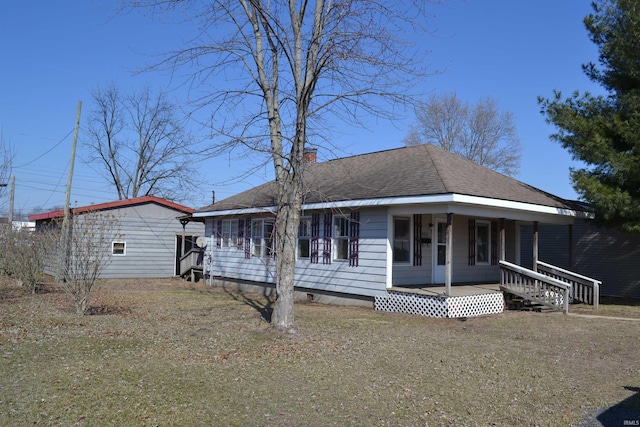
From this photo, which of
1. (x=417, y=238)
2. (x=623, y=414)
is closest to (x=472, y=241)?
(x=417, y=238)

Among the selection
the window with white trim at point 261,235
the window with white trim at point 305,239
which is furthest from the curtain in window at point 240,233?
the window with white trim at point 305,239

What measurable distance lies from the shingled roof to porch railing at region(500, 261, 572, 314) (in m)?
1.91

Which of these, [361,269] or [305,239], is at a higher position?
[305,239]

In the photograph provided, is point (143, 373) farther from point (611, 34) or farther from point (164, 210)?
point (164, 210)

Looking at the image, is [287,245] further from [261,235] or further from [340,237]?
[261,235]

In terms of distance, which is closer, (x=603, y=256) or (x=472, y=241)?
(x=472, y=241)

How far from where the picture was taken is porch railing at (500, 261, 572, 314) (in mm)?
12781

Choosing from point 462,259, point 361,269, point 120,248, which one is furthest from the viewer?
point 120,248

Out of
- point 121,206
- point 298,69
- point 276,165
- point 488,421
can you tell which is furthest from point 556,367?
point 121,206

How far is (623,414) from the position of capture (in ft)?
17.8

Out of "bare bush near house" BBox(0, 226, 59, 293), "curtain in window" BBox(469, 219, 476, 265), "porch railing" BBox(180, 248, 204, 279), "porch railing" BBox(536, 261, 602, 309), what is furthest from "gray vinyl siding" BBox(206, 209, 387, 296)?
"bare bush near house" BBox(0, 226, 59, 293)

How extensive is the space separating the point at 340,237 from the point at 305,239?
1681 millimetres

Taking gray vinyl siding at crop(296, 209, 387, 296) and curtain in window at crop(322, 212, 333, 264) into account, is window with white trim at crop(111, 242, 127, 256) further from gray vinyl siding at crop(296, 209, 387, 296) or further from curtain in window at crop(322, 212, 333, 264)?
curtain in window at crop(322, 212, 333, 264)

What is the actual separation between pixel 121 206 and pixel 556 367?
18396mm
